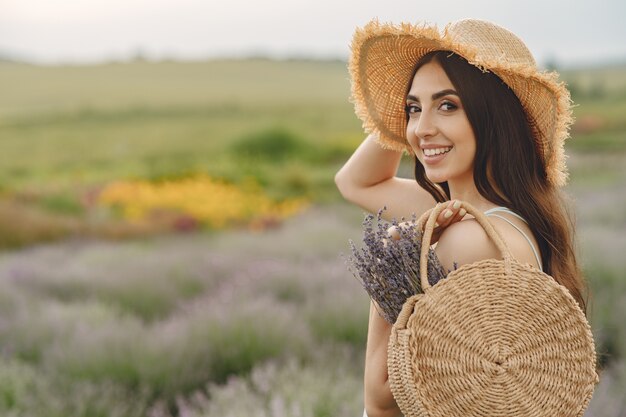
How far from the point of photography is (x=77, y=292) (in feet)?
19.5

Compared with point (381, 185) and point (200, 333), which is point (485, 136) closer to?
point (381, 185)

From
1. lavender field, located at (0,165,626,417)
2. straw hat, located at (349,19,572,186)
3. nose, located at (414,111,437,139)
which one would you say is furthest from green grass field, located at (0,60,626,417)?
nose, located at (414,111,437,139)

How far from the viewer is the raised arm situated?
7.04ft

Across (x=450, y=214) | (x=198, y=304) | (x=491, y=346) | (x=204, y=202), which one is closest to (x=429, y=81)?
(x=450, y=214)

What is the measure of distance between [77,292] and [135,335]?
6.03 feet

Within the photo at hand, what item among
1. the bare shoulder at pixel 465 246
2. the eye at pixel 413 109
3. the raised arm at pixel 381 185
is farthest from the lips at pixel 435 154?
the raised arm at pixel 381 185

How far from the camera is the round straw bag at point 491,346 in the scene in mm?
1419

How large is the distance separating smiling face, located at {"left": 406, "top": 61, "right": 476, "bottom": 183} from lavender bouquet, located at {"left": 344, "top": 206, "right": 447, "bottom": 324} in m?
0.23

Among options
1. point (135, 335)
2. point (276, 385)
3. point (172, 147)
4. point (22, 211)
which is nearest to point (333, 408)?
point (276, 385)

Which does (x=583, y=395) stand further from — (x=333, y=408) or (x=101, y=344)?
(x=101, y=344)

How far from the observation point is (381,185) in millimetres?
2182

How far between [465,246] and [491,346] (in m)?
0.21

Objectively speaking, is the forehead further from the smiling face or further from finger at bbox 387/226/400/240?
finger at bbox 387/226/400/240

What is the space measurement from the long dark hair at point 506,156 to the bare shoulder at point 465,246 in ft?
0.68
